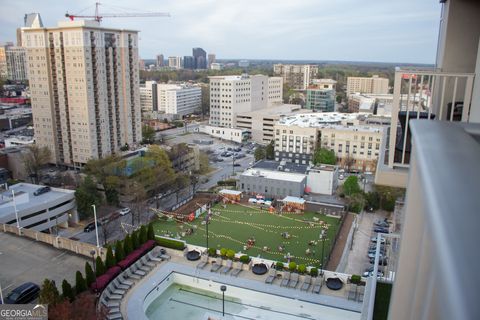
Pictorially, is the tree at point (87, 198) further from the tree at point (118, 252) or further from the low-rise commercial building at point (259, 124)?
the low-rise commercial building at point (259, 124)

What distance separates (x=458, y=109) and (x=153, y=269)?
284 inches

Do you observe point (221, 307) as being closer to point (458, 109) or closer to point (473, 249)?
point (458, 109)

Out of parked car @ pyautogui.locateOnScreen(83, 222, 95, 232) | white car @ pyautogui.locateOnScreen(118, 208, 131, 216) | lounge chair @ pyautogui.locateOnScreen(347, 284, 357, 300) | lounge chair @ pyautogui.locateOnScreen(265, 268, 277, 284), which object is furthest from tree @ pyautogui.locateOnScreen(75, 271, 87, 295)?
white car @ pyautogui.locateOnScreen(118, 208, 131, 216)

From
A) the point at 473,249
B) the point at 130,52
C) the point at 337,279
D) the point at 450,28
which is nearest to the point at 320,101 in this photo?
the point at 130,52

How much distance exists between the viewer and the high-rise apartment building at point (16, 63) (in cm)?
4334

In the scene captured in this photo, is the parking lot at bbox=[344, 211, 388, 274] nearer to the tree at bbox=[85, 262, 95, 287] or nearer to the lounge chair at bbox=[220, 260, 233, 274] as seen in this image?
the lounge chair at bbox=[220, 260, 233, 274]

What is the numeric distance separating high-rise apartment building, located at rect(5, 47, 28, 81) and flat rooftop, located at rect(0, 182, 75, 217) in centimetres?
3730

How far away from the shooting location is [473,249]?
34 cm

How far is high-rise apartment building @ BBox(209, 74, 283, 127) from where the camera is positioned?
80.6ft

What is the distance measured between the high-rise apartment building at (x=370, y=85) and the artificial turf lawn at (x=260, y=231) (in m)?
32.5

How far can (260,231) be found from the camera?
11.2 metres

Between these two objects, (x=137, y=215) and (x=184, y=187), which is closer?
(x=137, y=215)

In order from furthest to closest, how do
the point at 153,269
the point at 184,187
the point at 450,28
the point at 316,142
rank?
1. the point at 316,142
2. the point at 184,187
3. the point at 153,269
4. the point at 450,28

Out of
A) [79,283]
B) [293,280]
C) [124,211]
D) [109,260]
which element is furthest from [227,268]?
[124,211]
